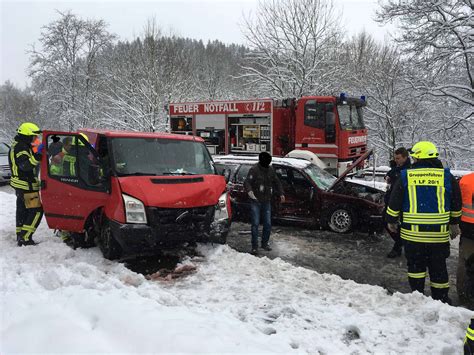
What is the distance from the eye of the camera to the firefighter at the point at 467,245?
170 inches

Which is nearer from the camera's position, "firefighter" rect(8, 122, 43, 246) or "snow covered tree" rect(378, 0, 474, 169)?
"firefighter" rect(8, 122, 43, 246)

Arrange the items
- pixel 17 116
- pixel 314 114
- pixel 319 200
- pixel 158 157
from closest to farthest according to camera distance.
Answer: pixel 158 157 → pixel 319 200 → pixel 314 114 → pixel 17 116

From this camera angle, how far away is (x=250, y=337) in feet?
10.7

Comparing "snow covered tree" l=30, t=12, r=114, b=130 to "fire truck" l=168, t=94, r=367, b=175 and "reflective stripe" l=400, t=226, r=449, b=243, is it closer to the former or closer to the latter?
"fire truck" l=168, t=94, r=367, b=175

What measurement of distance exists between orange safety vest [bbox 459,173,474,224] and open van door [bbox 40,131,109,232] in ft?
15.1

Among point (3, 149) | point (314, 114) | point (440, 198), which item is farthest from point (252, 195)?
point (3, 149)

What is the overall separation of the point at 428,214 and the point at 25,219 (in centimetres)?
599

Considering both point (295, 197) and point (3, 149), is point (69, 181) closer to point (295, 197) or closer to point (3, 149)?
point (295, 197)

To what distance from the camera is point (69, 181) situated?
6184 mm

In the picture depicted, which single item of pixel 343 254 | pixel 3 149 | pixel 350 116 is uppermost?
pixel 350 116

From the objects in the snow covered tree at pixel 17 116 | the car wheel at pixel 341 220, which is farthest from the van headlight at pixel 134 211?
the snow covered tree at pixel 17 116

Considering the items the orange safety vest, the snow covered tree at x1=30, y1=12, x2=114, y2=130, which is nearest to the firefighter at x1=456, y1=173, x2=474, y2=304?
the orange safety vest

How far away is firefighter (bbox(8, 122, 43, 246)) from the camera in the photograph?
21.6 ft

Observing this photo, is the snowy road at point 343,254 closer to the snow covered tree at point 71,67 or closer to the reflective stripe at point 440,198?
the reflective stripe at point 440,198
